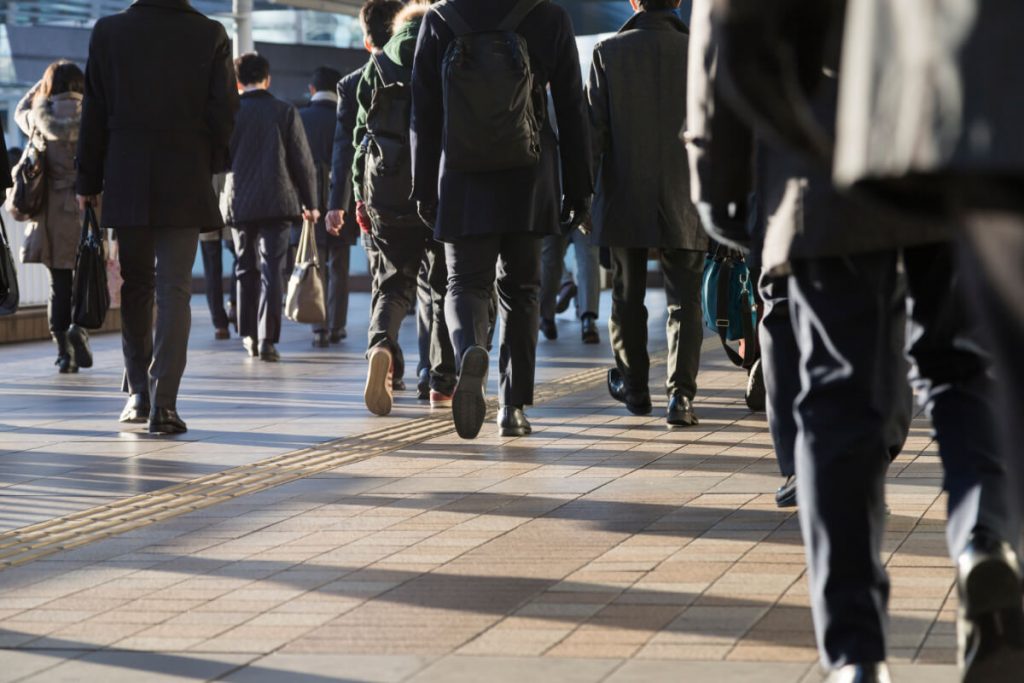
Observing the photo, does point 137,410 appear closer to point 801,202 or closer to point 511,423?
point 511,423

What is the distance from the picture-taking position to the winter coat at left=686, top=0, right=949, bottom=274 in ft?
10.5

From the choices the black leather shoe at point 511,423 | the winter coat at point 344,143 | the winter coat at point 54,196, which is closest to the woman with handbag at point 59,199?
the winter coat at point 54,196

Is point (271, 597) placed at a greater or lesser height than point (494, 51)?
lesser

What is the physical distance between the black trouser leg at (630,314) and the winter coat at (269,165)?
435cm

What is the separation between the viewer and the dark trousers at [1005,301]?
173cm

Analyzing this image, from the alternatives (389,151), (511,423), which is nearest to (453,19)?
(389,151)

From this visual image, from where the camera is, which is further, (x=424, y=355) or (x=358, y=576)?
(x=424, y=355)

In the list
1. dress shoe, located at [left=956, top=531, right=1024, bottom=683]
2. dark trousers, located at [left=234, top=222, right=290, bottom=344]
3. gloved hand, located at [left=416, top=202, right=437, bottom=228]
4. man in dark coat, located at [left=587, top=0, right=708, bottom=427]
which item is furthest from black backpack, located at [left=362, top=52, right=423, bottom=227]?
dress shoe, located at [left=956, top=531, right=1024, bottom=683]

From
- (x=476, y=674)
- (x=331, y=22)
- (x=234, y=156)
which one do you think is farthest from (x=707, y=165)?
(x=331, y=22)

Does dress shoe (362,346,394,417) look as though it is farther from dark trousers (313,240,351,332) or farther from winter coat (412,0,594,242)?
dark trousers (313,240,351,332)

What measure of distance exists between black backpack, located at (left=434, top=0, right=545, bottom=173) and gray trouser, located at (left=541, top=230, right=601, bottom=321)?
5822 millimetres

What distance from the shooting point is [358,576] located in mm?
4824

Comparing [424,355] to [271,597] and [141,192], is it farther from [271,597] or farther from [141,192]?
[271,597]

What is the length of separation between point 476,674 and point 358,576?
1.18m
